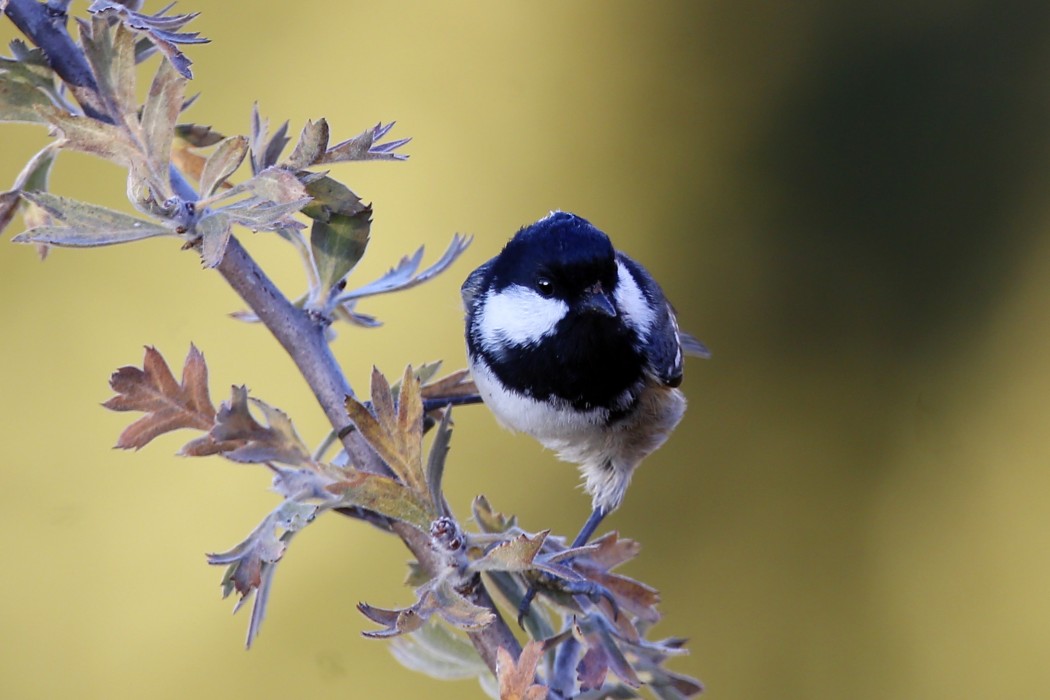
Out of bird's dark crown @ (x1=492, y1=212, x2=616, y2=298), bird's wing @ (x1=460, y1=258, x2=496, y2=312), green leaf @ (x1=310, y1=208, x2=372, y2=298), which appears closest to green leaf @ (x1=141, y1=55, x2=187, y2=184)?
green leaf @ (x1=310, y1=208, x2=372, y2=298)

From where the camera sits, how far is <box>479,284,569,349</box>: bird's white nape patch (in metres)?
0.95

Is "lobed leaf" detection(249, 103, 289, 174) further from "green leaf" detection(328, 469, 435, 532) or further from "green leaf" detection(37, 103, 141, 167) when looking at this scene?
"green leaf" detection(328, 469, 435, 532)

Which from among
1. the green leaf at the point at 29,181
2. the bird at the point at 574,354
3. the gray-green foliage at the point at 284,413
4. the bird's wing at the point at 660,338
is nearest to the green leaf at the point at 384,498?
the gray-green foliage at the point at 284,413

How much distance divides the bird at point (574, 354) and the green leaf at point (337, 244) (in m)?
0.34

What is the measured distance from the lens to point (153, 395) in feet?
1.71

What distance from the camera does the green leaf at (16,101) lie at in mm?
505

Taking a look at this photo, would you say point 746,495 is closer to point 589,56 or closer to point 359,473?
point 589,56

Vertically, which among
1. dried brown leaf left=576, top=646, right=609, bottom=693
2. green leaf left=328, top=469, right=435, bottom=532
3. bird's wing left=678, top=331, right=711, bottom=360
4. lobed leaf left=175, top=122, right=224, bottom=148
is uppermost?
lobed leaf left=175, top=122, right=224, bottom=148

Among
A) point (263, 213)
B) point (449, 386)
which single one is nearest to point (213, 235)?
point (263, 213)

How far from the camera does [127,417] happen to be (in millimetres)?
1358

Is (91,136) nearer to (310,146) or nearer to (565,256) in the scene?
(310,146)

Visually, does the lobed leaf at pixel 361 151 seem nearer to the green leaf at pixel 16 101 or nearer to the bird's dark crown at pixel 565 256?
Answer: the green leaf at pixel 16 101

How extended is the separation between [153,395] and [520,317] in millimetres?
483

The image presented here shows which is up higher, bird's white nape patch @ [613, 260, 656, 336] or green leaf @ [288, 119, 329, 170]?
green leaf @ [288, 119, 329, 170]
